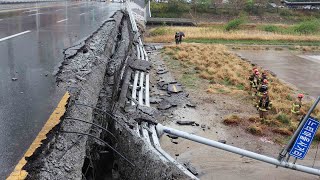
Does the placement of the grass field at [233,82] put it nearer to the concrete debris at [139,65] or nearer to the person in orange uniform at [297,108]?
the person in orange uniform at [297,108]

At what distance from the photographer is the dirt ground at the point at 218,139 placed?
8406 mm

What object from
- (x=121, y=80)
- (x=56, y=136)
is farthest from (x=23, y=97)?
(x=121, y=80)

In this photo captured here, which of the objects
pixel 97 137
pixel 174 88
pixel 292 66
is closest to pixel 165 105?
pixel 174 88

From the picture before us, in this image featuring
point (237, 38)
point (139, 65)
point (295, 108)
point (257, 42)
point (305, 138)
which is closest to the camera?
point (305, 138)

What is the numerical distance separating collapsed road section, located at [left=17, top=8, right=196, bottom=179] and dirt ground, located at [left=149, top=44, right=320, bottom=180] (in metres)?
2.15

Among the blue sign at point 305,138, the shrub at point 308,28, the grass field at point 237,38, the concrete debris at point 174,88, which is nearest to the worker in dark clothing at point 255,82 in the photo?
the concrete debris at point 174,88

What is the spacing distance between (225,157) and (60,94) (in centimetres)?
515

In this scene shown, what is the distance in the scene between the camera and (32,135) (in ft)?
13.4

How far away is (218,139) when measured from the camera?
400 inches

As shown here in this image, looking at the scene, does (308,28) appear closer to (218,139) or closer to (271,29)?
(271,29)

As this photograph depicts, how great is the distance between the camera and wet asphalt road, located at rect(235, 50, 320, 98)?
19.0 m

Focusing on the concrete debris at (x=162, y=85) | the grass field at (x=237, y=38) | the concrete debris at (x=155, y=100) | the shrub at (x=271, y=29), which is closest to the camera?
the concrete debris at (x=155, y=100)

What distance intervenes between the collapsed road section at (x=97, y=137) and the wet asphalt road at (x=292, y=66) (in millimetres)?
12510

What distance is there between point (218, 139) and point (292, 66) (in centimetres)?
1727
